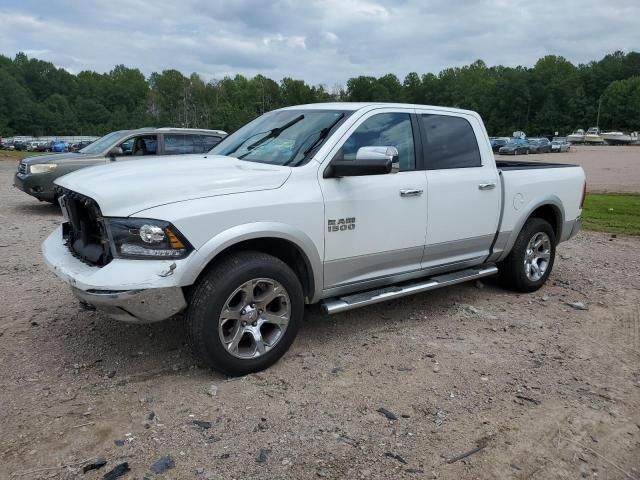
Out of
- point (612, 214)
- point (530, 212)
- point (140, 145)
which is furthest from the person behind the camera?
point (612, 214)

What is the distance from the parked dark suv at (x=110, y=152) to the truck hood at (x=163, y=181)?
6.56 m

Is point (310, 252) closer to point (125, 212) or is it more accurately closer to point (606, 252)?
point (125, 212)

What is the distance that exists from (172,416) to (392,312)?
8.31ft

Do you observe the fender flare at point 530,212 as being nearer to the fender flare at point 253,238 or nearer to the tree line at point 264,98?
the fender flare at point 253,238

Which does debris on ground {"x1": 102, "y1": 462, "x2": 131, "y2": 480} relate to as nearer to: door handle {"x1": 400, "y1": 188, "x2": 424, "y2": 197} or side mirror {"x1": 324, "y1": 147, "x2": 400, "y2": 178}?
side mirror {"x1": 324, "y1": 147, "x2": 400, "y2": 178}

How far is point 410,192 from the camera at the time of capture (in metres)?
4.45

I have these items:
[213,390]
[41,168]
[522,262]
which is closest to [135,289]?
[213,390]

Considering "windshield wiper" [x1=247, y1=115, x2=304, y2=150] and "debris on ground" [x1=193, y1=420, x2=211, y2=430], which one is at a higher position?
"windshield wiper" [x1=247, y1=115, x2=304, y2=150]

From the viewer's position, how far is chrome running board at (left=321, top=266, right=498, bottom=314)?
4094mm

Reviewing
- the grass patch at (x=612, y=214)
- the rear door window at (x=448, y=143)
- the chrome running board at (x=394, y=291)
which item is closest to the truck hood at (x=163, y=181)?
the chrome running board at (x=394, y=291)

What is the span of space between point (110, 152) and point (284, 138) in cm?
701

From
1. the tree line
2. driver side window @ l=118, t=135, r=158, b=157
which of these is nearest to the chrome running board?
driver side window @ l=118, t=135, r=158, b=157

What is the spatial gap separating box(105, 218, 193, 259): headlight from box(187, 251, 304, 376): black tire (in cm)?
29

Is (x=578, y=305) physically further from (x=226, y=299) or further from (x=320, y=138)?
(x=226, y=299)
